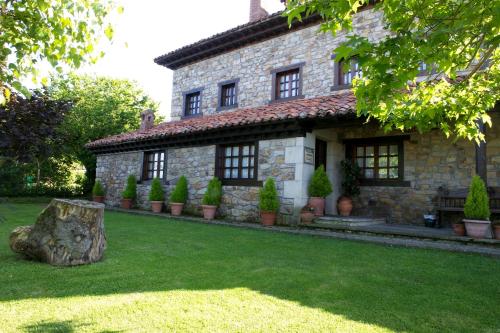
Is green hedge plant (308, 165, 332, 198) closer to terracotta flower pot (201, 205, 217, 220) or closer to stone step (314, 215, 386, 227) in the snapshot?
stone step (314, 215, 386, 227)

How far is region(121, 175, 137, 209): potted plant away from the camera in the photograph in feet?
39.8

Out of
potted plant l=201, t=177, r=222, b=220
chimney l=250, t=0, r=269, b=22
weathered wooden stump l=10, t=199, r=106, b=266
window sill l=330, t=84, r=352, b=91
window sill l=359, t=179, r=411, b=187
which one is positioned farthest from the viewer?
chimney l=250, t=0, r=269, b=22

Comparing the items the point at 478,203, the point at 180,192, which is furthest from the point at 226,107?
the point at 478,203

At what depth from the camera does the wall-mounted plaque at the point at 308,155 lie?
837 cm

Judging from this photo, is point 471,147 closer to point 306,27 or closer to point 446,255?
point 446,255

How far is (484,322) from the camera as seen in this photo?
2.69 metres

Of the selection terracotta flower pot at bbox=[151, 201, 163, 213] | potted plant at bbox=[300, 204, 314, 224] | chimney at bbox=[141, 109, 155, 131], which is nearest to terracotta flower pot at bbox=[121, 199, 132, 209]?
terracotta flower pot at bbox=[151, 201, 163, 213]

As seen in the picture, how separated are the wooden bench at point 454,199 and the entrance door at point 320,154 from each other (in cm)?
290

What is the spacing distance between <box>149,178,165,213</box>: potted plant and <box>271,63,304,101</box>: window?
4564 mm

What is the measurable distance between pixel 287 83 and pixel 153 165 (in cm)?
534

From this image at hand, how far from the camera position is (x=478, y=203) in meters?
6.20

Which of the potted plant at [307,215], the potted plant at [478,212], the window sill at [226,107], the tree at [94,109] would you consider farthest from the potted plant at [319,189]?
the tree at [94,109]

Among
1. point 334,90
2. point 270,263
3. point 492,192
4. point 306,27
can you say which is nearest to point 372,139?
point 334,90

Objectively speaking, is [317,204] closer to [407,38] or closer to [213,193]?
[213,193]
